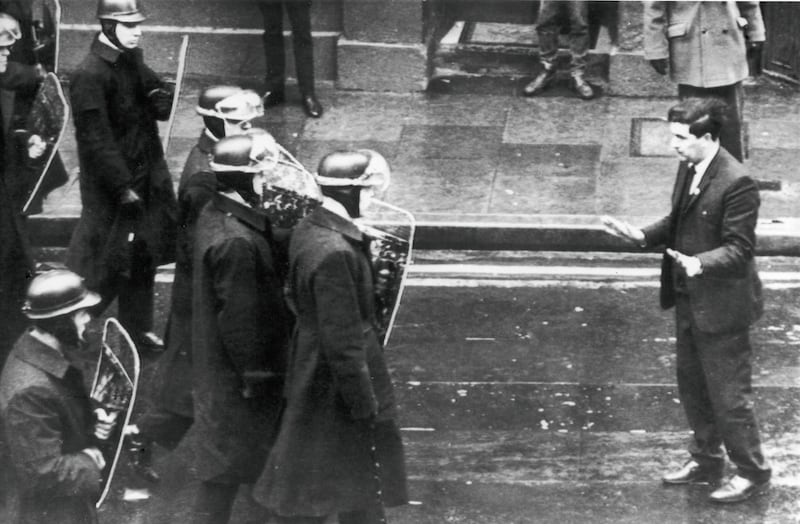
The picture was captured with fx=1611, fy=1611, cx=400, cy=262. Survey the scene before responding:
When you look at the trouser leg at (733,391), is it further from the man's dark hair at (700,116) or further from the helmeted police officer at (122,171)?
the helmeted police officer at (122,171)

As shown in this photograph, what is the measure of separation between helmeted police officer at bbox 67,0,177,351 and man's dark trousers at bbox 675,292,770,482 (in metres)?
3.06

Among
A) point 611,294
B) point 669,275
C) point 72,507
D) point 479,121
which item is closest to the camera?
point 72,507

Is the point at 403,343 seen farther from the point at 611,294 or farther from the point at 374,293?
the point at 374,293

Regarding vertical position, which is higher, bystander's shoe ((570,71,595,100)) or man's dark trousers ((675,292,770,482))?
man's dark trousers ((675,292,770,482))

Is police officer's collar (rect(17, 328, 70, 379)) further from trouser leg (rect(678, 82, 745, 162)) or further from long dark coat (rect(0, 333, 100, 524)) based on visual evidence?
trouser leg (rect(678, 82, 745, 162))

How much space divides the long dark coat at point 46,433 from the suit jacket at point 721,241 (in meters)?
2.82

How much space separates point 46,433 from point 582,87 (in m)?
8.60

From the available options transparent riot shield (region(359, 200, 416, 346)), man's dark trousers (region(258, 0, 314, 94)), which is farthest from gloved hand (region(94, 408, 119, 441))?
man's dark trousers (region(258, 0, 314, 94))

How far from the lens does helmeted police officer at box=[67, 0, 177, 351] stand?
8609 mm

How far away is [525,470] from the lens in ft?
25.8

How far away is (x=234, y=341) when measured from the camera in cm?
655

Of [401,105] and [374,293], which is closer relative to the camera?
[374,293]

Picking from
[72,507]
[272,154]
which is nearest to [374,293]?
[272,154]

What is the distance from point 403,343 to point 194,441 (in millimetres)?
2871
